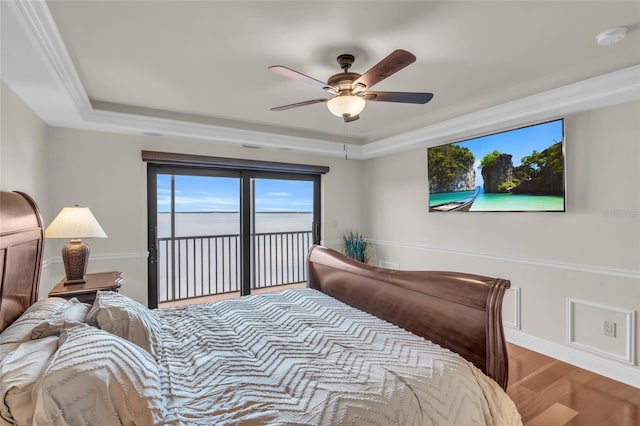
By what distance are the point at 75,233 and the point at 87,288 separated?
454 mm

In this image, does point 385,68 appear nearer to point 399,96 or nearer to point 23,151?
point 399,96

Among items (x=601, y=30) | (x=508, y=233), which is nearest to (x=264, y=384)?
(x=601, y=30)

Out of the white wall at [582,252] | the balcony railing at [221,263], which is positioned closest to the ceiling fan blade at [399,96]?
the white wall at [582,252]

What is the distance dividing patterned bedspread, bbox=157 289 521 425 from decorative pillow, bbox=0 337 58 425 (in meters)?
0.42

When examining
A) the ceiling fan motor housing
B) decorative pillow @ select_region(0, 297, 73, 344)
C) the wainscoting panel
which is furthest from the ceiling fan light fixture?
the wainscoting panel

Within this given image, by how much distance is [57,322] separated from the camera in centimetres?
143

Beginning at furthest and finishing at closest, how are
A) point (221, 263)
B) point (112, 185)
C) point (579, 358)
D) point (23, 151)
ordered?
1. point (221, 263)
2. point (112, 185)
3. point (579, 358)
4. point (23, 151)

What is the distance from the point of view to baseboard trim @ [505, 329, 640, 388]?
2506 mm

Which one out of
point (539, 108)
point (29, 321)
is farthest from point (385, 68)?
point (29, 321)

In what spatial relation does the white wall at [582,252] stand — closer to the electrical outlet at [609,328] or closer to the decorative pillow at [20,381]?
the electrical outlet at [609,328]

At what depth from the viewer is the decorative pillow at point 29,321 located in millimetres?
1303

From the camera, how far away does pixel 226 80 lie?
2.64 m

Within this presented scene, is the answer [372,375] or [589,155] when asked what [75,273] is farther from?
[589,155]

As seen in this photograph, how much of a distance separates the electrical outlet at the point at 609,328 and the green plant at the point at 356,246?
2916 millimetres
